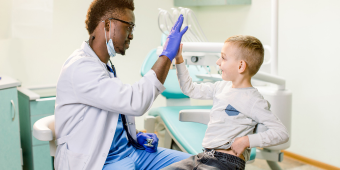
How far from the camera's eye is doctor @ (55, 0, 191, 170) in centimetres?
105

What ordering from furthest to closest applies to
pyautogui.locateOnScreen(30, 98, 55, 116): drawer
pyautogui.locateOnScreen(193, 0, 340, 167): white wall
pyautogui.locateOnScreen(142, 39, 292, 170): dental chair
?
pyautogui.locateOnScreen(193, 0, 340, 167): white wall → pyautogui.locateOnScreen(30, 98, 55, 116): drawer → pyautogui.locateOnScreen(142, 39, 292, 170): dental chair

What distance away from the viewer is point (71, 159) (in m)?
1.08

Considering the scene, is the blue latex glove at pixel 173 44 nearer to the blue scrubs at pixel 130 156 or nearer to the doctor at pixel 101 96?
the doctor at pixel 101 96

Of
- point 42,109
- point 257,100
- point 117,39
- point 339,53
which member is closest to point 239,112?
point 257,100

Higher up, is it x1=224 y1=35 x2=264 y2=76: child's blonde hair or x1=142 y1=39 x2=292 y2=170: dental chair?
x1=224 y1=35 x2=264 y2=76: child's blonde hair

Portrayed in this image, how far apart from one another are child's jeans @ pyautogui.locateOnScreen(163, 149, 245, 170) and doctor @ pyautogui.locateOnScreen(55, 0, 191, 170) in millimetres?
220

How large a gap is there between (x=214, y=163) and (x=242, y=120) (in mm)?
197

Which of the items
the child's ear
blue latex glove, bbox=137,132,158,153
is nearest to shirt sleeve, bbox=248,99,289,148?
the child's ear

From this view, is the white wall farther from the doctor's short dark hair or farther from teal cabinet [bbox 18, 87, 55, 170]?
teal cabinet [bbox 18, 87, 55, 170]

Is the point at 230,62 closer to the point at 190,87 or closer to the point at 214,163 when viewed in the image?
the point at 190,87

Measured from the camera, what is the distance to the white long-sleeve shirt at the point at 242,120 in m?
1.06

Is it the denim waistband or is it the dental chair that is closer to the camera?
the denim waistband

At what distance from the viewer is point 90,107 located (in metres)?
1.11

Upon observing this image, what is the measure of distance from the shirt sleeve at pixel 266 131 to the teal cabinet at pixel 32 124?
1507 mm
